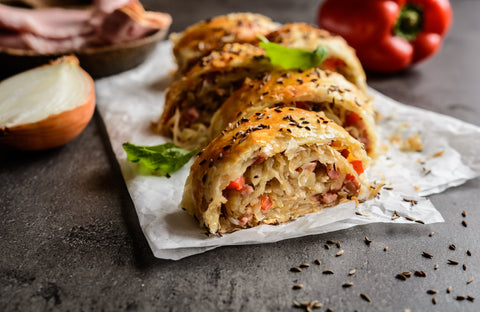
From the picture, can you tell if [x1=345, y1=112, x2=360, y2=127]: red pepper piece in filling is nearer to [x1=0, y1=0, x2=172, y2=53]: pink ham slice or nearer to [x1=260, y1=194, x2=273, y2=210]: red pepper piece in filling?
[x1=260, y1=194, x2=273, y2=210]: red pepper piece in filling

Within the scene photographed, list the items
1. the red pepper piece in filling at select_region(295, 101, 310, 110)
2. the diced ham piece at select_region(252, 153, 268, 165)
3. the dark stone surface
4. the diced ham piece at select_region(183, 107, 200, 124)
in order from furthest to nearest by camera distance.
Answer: the diced ham piece at select_region(183, 107, 200, 124)
the red pepper piece in filling at select_region(295, 101, 310, 110)
the diced ham piece at select_region(252, 153, 268, 165)
the dark stone surface

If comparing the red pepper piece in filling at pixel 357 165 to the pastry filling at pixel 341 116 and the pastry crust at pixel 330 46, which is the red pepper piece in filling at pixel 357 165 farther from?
the pastry crust at pixel 330 46

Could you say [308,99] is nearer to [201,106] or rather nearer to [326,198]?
[326,198]

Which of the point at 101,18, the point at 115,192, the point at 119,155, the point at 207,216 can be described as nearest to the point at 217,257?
the point at 207,216

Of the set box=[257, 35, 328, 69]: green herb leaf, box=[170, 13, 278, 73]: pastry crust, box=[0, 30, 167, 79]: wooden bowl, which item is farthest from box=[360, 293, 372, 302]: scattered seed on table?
box=[0, 30, 167, 79]: wooden bowl

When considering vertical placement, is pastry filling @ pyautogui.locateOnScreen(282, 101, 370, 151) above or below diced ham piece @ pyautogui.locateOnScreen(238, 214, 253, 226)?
above

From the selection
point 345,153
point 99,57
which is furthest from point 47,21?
point 345,153
